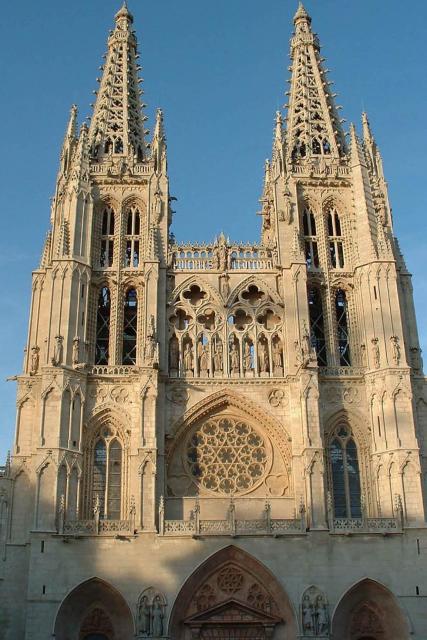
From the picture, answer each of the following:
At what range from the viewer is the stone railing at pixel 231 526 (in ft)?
87.6

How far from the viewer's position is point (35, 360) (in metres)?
30.1

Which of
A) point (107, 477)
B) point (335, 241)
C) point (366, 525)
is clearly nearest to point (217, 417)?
point (107, 477)

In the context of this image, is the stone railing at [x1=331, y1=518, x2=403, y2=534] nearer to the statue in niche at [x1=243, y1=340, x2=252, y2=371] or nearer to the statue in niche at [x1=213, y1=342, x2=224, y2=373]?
the statue in niche at [x1=243, y1=340, x2=252, y2=371]

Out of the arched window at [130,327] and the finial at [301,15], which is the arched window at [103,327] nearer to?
the arched window at [130,327]

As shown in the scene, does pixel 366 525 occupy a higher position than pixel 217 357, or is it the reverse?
pixel 217 357

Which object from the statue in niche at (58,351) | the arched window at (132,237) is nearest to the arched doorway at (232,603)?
the statue in niche at (58,351)

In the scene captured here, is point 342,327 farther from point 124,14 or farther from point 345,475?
point 124,14

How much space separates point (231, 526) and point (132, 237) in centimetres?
1255

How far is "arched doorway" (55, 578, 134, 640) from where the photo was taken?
26125 millimetres

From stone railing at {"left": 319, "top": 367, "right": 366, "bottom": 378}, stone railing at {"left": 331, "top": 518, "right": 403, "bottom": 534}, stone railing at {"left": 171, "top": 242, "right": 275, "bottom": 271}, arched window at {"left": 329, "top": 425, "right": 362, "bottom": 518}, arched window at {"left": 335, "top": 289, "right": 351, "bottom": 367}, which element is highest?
stone railing at {"left": 171, "top": 242, "right": 275, "bottom": 271}

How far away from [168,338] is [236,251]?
4733 mm

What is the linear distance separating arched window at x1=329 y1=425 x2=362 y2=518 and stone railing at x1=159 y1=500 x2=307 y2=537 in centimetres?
214

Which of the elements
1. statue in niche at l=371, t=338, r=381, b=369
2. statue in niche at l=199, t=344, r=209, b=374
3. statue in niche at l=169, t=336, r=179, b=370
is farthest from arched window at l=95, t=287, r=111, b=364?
statue in niche at l=371, t=338, r=381, b=369

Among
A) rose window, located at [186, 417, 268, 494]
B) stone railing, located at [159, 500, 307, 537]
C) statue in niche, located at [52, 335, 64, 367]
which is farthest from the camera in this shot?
rose window, located at [186, 417, 268, 494]
